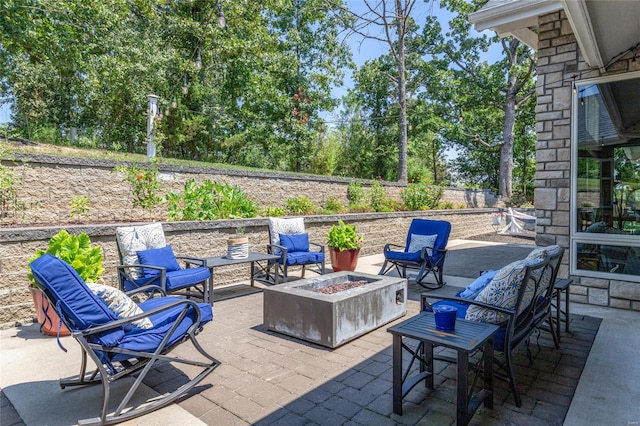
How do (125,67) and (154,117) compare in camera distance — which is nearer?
(154,117)

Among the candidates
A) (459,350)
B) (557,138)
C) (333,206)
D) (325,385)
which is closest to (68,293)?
(325,385)

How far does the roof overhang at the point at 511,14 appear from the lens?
4344 millimetres

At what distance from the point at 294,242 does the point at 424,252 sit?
6.23 ft

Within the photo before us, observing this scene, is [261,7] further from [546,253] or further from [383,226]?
[546,253]

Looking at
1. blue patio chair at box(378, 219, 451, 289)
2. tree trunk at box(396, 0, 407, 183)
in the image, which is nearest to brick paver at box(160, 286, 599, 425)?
blue patio chair at box(378, 219, 451, 289)

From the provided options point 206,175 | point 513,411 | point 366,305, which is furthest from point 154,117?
point 513,411

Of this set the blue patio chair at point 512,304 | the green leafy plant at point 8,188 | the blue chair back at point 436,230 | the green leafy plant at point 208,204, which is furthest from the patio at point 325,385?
the green leafy plant at point 208,204

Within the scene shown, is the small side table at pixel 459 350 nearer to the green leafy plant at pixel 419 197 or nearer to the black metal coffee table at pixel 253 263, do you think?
the black metal coffee table at pixel 253 263

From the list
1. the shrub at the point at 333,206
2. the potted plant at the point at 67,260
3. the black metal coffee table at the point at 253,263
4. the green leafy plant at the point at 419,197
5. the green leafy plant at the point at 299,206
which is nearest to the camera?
the potted plant at the point at 67,260

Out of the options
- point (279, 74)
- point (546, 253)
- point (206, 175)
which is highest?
point (279, 74)

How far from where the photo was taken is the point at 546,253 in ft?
8.25

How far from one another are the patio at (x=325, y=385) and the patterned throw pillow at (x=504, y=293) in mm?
521

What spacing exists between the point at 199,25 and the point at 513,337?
1548 centimetres

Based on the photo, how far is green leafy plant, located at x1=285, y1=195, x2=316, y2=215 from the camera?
7.56 metres
